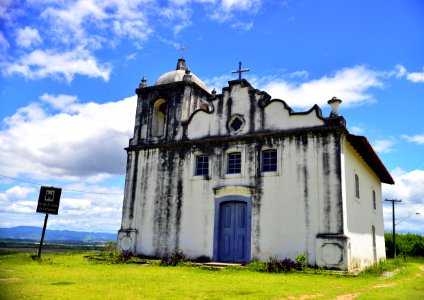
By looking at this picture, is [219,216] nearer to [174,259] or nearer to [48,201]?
[174,259]

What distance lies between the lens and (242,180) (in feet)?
51.5

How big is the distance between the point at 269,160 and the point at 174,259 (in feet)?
18.1

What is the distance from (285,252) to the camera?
14094mm

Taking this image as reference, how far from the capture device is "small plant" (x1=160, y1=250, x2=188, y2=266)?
1505 cm

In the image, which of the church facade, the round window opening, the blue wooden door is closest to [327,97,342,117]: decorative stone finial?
the church facade

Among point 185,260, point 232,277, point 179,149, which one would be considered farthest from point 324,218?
point 179,149

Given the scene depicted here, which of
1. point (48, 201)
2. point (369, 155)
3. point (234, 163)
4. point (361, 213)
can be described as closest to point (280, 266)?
point (234, 163)

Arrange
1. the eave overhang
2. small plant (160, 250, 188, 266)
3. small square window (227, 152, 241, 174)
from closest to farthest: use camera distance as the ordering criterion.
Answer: small plant (160, 250, 188, 266), the eave overhang, small square window (227, 152, 241, 174)

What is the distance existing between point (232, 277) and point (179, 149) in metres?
7.57

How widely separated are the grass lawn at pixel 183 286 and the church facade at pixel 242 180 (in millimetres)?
2089

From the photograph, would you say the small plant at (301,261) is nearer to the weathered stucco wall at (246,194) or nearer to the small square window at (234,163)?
the weathered stucco wall at (246,194)

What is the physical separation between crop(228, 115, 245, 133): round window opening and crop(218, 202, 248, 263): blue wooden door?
3241 mm

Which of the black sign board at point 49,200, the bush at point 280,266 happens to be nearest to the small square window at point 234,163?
the bush at point 280,266

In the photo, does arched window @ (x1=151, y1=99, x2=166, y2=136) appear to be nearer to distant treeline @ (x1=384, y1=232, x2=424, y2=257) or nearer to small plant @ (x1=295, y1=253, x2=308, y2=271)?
small plant @ (x1=295, y1=253, x2=308, y2=271)
